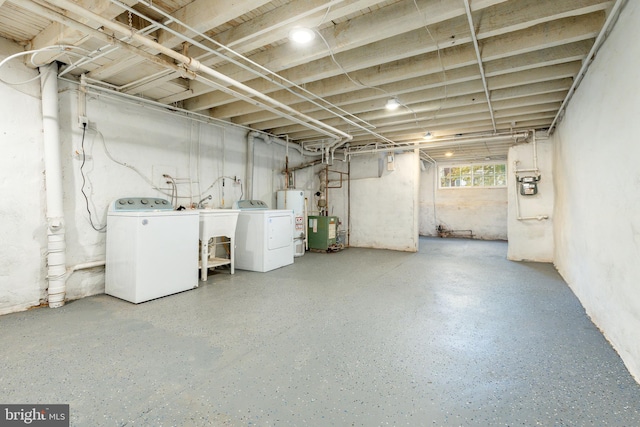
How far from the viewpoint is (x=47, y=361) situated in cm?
196

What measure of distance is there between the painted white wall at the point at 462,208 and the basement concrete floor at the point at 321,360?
582 cm

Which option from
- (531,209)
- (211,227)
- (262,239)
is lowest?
(262,239)

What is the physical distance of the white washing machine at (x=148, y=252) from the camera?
312 centimetres

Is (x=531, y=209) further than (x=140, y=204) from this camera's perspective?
Yes

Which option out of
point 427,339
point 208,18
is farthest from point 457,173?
point 208,18

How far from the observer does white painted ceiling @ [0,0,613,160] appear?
7.16 feet

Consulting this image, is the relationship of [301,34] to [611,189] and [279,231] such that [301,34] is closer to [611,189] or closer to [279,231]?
[611,189]

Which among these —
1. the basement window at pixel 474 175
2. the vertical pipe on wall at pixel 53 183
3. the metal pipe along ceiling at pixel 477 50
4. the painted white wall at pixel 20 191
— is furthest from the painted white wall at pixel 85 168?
the basement window at pixel 474 175

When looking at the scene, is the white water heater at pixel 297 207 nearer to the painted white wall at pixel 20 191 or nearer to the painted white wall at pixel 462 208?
the painted white wall at pixel 20 191

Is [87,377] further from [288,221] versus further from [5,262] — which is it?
[288,221]

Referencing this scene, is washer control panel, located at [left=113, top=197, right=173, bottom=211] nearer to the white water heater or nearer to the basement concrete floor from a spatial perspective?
the basement concrete floor

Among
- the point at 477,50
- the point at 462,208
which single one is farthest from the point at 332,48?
the point at 462,208

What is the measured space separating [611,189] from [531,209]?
12.0 feet

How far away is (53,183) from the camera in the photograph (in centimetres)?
296
